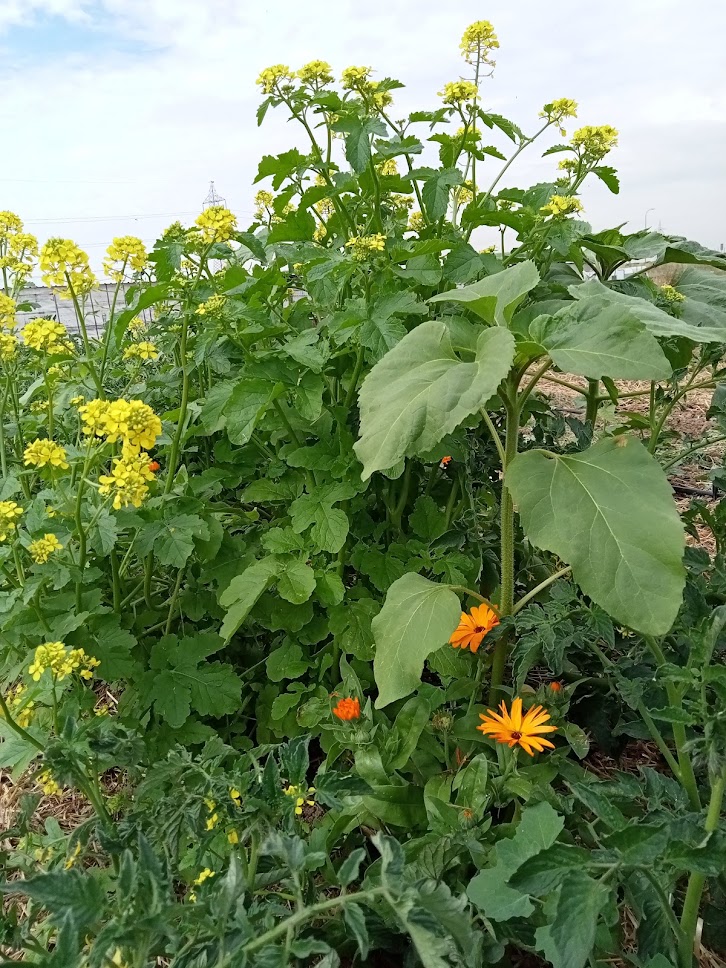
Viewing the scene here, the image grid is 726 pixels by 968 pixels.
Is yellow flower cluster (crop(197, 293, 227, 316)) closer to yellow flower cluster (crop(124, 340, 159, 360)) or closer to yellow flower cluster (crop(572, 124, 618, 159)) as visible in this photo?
yellow flower cluster (crop(124, 340, 159, 360))

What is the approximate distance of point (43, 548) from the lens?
120 cm

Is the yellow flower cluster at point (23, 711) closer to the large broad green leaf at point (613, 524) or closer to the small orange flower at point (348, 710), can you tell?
the small orange flower at point (348, 710)

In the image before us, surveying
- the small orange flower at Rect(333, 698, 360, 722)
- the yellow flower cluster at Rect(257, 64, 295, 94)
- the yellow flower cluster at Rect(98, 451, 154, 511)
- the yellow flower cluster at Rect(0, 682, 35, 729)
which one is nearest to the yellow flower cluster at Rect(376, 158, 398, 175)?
the yellow flower cluster at Rect(257, 64, 295, 94)

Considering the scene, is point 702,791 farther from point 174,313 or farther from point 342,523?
point 174,313

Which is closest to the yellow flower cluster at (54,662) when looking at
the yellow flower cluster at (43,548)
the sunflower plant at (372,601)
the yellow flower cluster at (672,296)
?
the sunflower plant at (372,601)

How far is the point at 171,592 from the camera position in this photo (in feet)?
5.28

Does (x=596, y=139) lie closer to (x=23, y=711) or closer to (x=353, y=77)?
(x=353, y=77)

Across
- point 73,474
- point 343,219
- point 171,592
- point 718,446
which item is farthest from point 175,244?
point 718,446

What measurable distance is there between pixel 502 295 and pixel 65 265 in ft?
3.17

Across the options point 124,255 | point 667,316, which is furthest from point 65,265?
point 667,316

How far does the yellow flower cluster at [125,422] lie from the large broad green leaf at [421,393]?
386 mm

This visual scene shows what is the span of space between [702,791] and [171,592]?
1.16 metres

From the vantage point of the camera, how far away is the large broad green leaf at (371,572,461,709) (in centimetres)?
98

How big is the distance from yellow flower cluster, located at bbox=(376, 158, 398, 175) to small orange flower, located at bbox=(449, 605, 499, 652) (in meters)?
0.96
